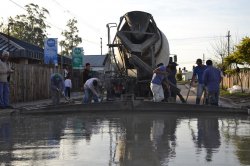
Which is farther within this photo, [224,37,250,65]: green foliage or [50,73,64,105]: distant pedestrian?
[224,37,250,65]: green foliage

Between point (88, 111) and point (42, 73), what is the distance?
1170cm

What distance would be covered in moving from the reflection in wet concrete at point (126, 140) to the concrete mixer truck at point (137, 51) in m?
4.77

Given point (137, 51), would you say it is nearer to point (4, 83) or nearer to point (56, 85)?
point (56, 85)

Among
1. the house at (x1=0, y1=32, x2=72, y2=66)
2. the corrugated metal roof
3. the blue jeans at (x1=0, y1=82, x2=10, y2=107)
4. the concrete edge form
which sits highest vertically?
the corrugated metal roof

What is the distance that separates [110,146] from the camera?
7.72m

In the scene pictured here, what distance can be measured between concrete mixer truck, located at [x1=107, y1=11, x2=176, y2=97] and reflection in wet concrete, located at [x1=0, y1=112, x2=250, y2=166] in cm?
477

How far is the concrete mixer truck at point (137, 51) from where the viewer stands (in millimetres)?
17078

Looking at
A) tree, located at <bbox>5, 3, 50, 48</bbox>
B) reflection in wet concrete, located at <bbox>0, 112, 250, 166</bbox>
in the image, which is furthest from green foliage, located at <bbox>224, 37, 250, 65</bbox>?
tree, located at <bbox>5, 3, 50, 48</bbox>

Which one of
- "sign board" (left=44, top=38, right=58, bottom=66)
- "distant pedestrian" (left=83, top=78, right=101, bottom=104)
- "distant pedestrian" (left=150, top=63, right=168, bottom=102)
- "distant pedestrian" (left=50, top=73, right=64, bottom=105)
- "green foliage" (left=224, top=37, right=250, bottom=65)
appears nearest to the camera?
"distant pedestrian" (left=150, top=63, right=168, bottom=102)

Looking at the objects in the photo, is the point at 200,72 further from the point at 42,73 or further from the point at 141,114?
the point at 42,73

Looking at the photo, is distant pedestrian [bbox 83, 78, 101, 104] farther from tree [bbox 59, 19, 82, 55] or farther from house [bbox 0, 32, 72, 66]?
tree [bbox 59, 19, 82, 55]

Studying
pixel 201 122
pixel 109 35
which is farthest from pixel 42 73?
pixel 201 122

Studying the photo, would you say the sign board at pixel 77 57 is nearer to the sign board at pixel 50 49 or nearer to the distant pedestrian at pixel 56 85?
the sign board at pixel 50 49

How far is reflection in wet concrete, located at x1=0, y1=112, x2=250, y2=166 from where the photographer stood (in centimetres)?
660
